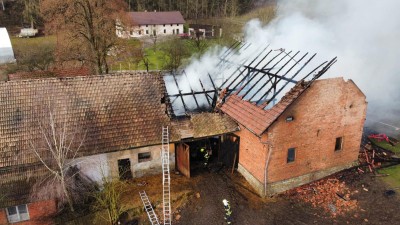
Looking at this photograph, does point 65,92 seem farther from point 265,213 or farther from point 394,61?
point 394,61

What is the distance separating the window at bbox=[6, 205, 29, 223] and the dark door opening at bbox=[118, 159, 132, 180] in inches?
185

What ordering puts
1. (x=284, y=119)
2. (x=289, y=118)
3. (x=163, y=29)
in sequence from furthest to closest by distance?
(x=163, y=29)
(x=289, y=118)
(x=284, y=119)

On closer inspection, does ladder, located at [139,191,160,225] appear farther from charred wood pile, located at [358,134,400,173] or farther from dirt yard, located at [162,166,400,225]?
charred wood pile, located at [358,134,400,173]

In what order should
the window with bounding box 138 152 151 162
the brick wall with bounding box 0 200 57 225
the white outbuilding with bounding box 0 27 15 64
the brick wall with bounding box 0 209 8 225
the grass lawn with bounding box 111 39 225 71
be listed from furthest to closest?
the grass lawn with bounding box 111 39 225 71, the white outbuilding with bounding box 0 27 15 64, the window with bounding box 138 152 151 162, the brick wall with bounding box 0 200 57 225, the brick wall with bounding box 0 209 8 225

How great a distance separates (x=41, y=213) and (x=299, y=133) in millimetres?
13206

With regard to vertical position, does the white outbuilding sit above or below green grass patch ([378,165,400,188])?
above

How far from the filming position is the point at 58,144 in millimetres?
15906

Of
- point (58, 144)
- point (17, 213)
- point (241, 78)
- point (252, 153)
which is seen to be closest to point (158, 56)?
point (241, 78)

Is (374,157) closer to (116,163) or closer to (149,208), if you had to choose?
(149,208)

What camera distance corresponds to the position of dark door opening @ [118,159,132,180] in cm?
1781

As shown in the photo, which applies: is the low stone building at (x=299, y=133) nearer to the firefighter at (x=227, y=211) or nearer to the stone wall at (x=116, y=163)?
the firefighter at (x=227, y=211)

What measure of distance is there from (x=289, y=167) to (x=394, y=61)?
18.3 meters

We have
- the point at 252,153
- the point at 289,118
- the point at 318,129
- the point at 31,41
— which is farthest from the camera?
the point at 31,41

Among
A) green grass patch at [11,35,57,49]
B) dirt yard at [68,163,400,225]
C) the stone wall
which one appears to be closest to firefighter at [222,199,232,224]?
dirt yard at [68,163,400,225]
